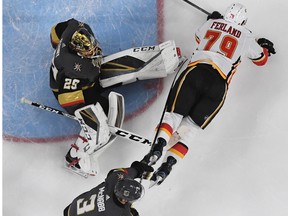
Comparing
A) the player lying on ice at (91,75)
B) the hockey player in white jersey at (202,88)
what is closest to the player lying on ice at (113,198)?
the hockey player in white jersey at (202,88)

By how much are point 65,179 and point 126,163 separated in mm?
507

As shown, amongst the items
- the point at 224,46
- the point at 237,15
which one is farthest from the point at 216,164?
the point at 237,15

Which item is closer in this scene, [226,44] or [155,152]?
[155,152]

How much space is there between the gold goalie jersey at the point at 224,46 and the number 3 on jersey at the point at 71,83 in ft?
2.92

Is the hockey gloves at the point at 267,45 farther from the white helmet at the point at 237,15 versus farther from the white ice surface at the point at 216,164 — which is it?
the white helmet at the point at 237,15

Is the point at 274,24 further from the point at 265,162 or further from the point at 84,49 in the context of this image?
the point at 84,49

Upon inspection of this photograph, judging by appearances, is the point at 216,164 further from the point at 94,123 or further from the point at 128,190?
the point at 128,190

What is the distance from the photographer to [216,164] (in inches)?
176

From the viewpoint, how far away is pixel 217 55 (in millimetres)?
4090

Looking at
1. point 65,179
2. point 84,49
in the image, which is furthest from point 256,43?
point 65,179

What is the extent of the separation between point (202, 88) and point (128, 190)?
1.12m

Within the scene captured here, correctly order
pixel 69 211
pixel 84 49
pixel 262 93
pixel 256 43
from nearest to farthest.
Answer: pixel 69 211 < pixel 84 49 < pixel 256 43 < pixel 262 93

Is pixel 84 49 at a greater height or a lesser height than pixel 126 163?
greater

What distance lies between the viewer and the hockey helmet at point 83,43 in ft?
12.9
